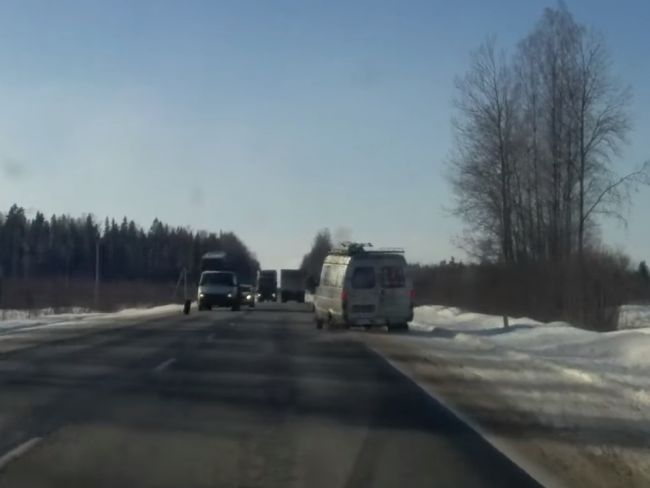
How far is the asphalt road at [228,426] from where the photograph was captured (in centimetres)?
998

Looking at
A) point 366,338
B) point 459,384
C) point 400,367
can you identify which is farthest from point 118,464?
point 366,338

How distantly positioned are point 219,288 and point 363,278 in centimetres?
3242

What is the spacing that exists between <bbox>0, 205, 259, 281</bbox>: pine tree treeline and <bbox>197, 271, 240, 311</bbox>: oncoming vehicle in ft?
256

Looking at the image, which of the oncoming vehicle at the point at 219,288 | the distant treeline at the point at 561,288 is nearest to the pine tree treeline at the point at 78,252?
the oncoming vehicle at the point at 219,288

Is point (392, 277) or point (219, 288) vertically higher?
point (219, 288)

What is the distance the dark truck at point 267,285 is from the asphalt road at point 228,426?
298ft

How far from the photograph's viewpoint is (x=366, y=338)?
1352 inches

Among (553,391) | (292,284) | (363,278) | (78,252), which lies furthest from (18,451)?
(78,252)

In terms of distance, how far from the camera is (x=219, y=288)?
67.7 meters

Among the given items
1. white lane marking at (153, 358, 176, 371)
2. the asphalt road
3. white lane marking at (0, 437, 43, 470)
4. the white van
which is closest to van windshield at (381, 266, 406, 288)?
the white van

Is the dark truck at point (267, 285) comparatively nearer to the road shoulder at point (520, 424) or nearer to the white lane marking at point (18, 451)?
the road shoulder at point (520, 424)

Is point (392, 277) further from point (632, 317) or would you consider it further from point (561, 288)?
point (632, 317)

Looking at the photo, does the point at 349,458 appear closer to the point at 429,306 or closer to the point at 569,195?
the point at 569,195

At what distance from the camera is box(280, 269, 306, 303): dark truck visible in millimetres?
101625
